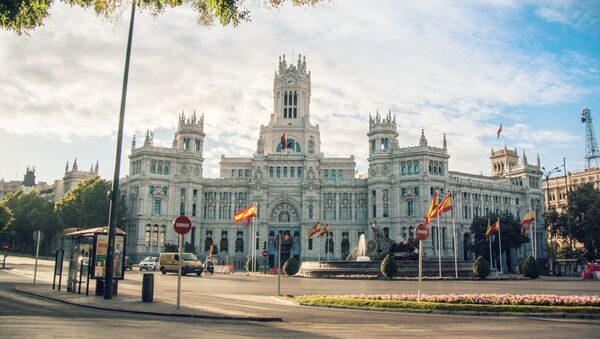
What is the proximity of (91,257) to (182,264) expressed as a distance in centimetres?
2772

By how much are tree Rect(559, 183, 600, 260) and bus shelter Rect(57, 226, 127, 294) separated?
Result: 74.5 meters

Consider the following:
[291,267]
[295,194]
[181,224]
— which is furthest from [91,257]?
[295,194]

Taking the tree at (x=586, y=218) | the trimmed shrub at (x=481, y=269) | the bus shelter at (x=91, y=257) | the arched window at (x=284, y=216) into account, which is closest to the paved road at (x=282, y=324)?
the bus shelter at (x=91, y=257)

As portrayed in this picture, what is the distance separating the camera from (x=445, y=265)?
181 feet

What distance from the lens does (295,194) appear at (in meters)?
105

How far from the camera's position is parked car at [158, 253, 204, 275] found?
5091 centimetres

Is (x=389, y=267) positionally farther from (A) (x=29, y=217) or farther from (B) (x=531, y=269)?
(A) (x=29, y=217)

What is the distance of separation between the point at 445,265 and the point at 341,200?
50.6 m

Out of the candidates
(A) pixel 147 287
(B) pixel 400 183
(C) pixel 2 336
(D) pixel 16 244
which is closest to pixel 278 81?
(B) pixel 400 183

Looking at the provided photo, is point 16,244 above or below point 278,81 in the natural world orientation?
below

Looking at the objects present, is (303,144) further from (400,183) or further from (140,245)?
(140,245)

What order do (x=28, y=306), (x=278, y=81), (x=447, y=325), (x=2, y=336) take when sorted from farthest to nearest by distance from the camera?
(x=278, y=81) → (x=28, y=306) → (x=447, y=325) → (x=2, y=336)

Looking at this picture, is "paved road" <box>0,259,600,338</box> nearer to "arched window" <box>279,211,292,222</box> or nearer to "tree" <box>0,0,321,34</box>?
"tree" <box>0,0,321,34</box>

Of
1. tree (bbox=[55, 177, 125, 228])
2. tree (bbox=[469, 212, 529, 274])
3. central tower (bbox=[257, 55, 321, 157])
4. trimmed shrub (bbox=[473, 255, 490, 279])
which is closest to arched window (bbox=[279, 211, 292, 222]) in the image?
central tower (bbox=[257, 55, 321, 157])
